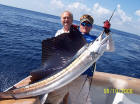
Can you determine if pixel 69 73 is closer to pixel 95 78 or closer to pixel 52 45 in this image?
pixel 52 45

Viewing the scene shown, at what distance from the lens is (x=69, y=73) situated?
80.5 inches

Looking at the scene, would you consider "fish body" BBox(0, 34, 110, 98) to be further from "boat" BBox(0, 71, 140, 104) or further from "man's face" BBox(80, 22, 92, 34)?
"boat" BBox(0, 71, 140, 104)

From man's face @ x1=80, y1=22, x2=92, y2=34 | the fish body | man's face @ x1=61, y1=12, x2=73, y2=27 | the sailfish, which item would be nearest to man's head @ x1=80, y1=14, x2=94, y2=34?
man's face @ x1=80, y1=22, x2=92, y2=34

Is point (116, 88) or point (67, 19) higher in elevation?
point (67, 19)

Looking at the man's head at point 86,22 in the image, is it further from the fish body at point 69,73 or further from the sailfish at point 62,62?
the fish body at point 69,73

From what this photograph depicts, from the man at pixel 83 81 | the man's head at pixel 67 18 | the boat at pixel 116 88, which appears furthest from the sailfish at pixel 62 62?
the boat at pixel 116 88

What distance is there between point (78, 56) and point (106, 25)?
1.92 feet

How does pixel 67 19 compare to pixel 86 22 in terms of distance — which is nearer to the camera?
pixel 86 22

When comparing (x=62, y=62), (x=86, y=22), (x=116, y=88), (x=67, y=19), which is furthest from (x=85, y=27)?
(x=116, y=88)

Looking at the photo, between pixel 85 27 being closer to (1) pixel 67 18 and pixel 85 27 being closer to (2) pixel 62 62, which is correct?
(1) pixel 67 18

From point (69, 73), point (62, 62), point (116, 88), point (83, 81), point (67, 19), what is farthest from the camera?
point (116, 88)

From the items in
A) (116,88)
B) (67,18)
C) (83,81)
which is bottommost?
(116,88)

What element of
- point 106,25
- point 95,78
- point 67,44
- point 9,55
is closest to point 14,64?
point 9,55

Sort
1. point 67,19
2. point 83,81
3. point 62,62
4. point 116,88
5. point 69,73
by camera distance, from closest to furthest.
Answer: point 69,73 → point 62,62 → point 83,81 → point 67,19 → point 116,88
